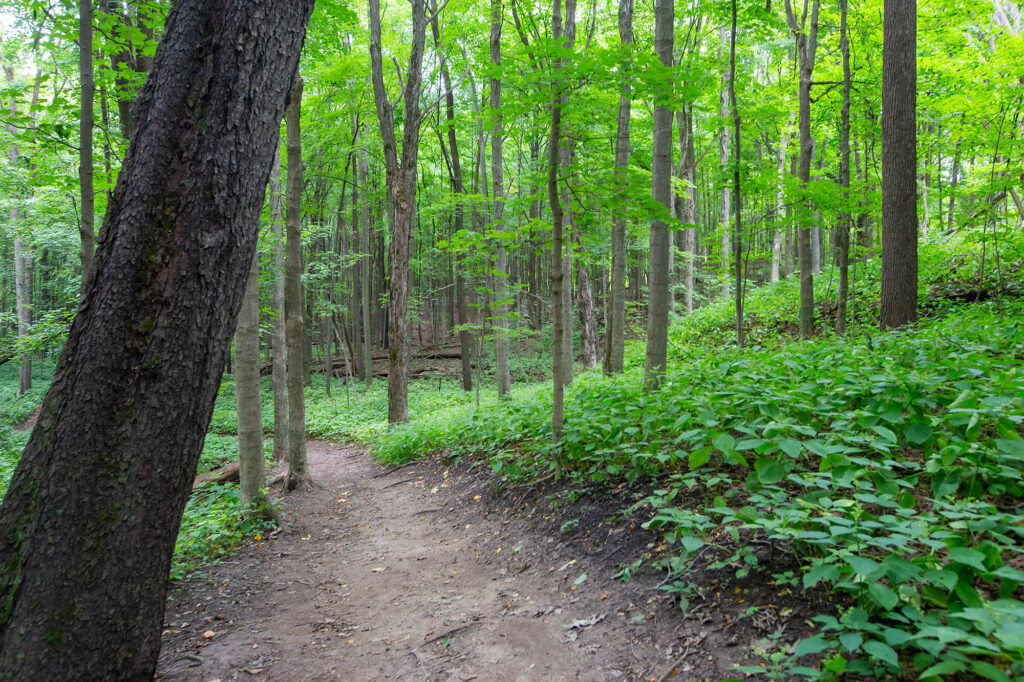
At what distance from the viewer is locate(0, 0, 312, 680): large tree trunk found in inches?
75.6

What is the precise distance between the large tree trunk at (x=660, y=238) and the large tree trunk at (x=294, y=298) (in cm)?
513

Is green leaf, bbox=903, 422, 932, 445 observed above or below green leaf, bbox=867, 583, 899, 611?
above

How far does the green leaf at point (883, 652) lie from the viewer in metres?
1.61

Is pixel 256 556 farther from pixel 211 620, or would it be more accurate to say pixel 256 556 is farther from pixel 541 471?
pixel 541 471

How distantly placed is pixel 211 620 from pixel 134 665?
5.90ft

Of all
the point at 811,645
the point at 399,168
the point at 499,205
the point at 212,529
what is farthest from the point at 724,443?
the point at 399,168

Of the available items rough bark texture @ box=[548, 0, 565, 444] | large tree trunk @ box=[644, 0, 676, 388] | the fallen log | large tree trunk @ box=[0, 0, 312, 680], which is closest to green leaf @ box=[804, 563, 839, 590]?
large tree trunk @ box=[0, 0, 312, 680]

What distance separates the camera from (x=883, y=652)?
5.39ft

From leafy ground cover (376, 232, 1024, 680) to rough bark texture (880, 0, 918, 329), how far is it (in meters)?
0.66

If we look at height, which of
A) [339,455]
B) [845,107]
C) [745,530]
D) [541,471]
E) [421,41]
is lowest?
[339,455]

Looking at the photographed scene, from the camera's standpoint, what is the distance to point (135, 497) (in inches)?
79.6

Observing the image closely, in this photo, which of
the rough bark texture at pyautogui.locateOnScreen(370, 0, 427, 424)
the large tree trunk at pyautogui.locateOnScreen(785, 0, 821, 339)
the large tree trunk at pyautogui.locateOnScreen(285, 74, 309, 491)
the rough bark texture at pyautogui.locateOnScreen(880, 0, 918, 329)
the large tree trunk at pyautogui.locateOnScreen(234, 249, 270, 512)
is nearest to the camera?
the large tree trunk at pyautogui.locateOnScreen(234, 249, 270, 512)

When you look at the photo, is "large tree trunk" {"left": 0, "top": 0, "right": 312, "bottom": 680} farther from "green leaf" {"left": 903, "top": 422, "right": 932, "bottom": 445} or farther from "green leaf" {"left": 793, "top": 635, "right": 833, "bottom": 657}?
"green leaf" {"left": 903, "top": 422, "right": 932, "bottom": 445}

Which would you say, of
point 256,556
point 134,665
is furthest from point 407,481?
point 134,665
